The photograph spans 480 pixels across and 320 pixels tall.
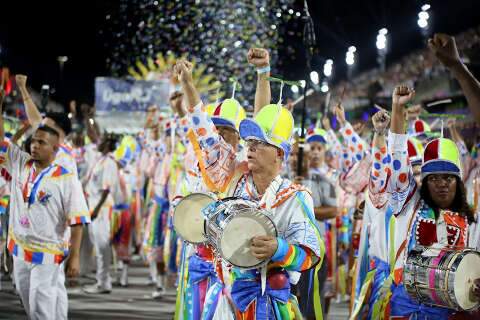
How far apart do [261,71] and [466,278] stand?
2.09 metres

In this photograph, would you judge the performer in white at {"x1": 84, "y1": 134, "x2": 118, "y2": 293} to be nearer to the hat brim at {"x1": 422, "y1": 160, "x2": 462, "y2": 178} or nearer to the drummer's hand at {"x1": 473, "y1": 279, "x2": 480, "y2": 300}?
the hat brim at {"x1": 422, "y1": 160, "x2": 462, "y2": 178}

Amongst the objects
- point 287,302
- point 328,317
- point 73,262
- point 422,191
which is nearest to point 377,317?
point 422,191

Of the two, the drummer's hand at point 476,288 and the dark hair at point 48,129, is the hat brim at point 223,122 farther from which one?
the drummer's hand at point 476,288

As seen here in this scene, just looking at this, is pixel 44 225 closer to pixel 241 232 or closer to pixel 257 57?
pixel 257 57

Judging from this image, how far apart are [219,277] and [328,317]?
19.9 feet

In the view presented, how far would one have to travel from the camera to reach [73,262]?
24.3 ft

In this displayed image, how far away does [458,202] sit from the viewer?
19.2 feet

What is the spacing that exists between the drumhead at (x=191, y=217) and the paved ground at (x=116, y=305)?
5.34m

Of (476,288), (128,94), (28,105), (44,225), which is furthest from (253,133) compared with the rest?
(128,94)

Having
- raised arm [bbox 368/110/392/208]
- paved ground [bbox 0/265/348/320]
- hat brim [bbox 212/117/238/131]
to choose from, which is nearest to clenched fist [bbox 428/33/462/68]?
raised arm [bbox 368/110/392/208]

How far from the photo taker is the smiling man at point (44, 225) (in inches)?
283

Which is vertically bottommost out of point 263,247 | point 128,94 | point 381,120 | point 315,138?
point 263,247

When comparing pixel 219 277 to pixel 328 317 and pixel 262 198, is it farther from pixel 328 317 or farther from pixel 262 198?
pixel 328 317

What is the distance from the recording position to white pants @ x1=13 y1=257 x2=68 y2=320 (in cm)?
711
